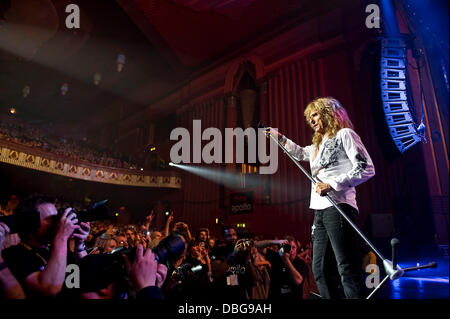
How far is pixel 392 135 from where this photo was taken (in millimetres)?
5242

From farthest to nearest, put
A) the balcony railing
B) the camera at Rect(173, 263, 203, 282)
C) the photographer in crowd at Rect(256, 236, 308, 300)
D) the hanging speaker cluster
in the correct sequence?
the balcony railing
the hanging speaker cluster
the photographer in crowd at Rect(256, 236, 308, 300)
the camera at Rect(173, 263, 203, 282)

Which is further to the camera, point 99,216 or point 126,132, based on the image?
point 126,132

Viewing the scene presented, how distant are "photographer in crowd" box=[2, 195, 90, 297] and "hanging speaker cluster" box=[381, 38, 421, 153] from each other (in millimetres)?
5410

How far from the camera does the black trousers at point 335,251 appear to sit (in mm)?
1685

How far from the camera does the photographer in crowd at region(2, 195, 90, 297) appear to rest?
123cm

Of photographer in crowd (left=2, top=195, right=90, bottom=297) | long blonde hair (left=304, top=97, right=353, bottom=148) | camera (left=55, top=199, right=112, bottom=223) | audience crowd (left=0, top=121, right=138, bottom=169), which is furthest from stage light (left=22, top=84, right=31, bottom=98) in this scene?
long blonde hair (left=304, top=97, right=353, bottom=148)

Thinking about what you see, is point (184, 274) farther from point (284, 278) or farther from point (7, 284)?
point (7, 284)

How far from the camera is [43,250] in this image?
1490 mm

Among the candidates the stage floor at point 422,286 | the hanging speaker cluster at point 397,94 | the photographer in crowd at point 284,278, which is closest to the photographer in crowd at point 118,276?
the photographer in crowd at point 284,278

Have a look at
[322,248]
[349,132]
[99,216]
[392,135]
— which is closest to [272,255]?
[322,248]

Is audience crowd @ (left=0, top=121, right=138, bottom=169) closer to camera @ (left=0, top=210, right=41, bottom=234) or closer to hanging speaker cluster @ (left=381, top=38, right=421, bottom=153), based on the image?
camera @ (left=0, top=210, right=41, bottom=234)

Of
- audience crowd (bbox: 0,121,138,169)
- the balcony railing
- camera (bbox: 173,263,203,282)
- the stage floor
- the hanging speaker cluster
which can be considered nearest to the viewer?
camera (bbox: 173,263,203,282)

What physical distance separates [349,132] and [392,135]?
400 cm
